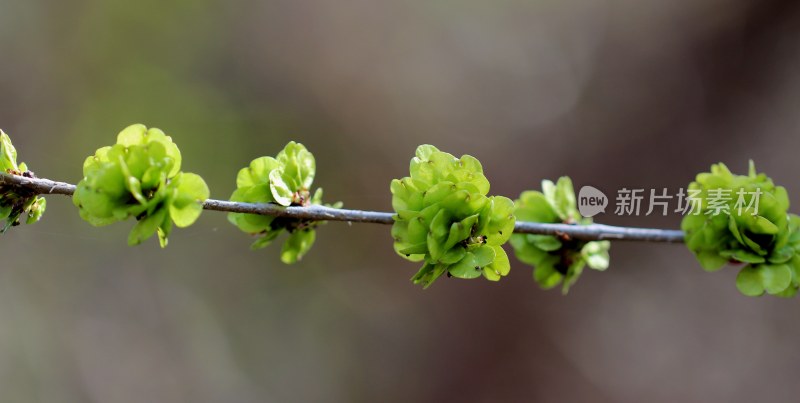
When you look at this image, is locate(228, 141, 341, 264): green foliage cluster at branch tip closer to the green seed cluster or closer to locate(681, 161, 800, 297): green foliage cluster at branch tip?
the green seed cluster

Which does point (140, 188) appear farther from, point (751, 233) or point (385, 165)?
point (385, 165)

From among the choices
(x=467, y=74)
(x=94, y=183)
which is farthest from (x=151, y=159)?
(x=467, y=74)

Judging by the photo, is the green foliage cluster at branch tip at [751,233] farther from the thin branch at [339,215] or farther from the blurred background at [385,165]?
the blurred background at [385,165]

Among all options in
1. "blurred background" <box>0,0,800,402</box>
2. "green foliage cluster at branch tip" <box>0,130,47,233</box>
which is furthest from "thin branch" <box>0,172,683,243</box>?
"blurred background" <box>0,0,800,402</box>

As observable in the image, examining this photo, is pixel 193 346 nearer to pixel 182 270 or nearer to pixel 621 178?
pixel 182 270

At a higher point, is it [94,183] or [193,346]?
[94,183]

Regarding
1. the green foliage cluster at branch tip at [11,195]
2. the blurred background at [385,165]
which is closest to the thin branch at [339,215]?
the green foliage cluster at branch tip at [11,195]

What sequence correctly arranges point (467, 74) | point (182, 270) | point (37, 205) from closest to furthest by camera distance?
point (37, 205) → point (182, 270) → point (467, 74)
